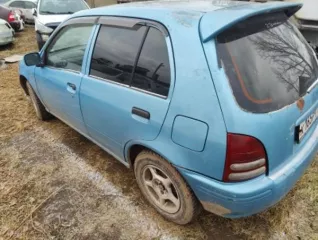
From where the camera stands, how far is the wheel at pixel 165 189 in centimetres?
204

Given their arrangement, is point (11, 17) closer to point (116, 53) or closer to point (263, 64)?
point (116, 53)

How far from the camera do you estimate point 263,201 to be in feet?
5.86

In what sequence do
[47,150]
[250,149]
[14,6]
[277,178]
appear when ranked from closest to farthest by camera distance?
[250,149]
[277,178]
[47,150]
[14,6]

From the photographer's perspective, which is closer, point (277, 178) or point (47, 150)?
point (277, 178)

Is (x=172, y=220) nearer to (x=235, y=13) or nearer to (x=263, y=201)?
(x=263, y=201)

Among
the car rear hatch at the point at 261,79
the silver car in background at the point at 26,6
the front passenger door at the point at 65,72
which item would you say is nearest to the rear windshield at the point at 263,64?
the car rear hatch at the point at 261,79

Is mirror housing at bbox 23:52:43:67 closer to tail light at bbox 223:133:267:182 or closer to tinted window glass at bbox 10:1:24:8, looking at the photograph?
tail light at bbox 223:133:267:182

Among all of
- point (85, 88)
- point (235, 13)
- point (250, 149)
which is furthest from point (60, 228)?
point (235, 13)

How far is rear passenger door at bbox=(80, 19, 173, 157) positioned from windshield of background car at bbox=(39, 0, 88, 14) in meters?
5.93

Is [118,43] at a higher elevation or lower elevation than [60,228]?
higher

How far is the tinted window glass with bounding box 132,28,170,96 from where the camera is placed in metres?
1.92

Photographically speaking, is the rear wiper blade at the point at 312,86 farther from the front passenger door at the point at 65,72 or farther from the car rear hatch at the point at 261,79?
the front passenger door at the point at 65,72

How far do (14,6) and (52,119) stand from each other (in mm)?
14698

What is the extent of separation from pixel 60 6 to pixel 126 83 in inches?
263
